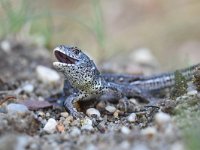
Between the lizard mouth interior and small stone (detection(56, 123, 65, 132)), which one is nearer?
small stone (detection(56, 123, 65, 132))

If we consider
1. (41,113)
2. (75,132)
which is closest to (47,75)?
(41,113)

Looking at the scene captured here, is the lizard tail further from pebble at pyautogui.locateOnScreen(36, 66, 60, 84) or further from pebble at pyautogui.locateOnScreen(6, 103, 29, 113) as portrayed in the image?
pebble at pyautogui.locateOnScreen(6, 103, 29, 113)

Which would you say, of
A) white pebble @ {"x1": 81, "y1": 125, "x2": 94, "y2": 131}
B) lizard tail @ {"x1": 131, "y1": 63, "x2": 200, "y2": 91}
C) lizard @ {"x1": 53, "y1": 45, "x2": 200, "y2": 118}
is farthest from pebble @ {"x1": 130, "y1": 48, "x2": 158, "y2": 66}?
white pebble @ {"x1": 81, "y1": 125, "x2": 94, "y2": 131}

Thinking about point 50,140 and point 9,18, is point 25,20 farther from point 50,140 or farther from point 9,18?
point 50,140

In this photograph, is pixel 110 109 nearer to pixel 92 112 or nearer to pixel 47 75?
pixel 92 112

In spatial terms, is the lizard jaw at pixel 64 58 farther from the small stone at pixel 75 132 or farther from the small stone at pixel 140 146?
the small stone at pixel 140 146

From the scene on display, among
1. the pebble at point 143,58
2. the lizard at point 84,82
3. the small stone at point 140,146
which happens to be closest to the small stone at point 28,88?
the lizard at point 84,82

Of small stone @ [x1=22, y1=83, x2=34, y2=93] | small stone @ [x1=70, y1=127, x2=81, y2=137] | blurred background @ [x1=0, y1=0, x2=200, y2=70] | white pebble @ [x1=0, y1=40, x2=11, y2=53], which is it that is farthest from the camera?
blurred background @ [x1=0, y1=0, x2=200, y2=70]

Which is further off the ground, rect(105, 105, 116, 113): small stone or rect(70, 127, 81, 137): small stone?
rect(105, 105, 116, 113): small stone
